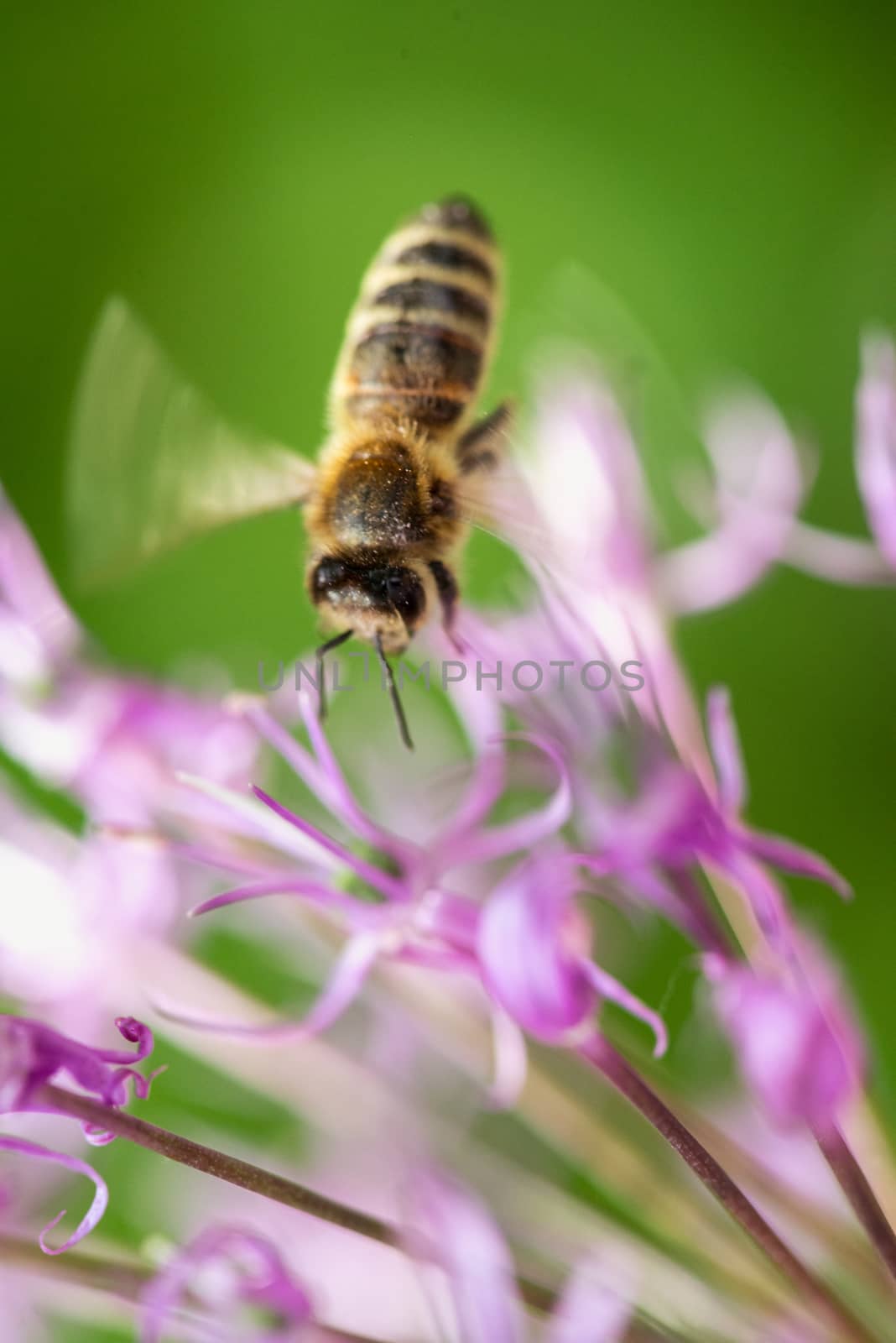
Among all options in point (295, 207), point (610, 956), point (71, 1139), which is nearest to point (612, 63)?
point (295, 207)

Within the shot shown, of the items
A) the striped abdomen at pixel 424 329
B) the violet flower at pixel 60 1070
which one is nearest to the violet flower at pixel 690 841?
the violet flower at pixel 60 1070

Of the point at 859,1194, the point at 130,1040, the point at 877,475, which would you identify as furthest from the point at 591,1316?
the point at 877,475

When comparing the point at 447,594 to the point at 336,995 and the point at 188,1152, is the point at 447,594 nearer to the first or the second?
the point at 336,995

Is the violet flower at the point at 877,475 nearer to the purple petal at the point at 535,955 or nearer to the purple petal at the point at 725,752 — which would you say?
the purple petal at the point at 725,752

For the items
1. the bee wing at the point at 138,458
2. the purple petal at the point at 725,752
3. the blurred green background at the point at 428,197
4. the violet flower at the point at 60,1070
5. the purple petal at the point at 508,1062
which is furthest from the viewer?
the blurred green background at the point at 428,197

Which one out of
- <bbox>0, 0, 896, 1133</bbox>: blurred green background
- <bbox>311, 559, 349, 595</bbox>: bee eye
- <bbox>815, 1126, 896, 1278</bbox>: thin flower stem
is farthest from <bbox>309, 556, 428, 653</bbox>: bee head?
<bbox>0, 0, 896, 1133</bbox>: blurred green background
